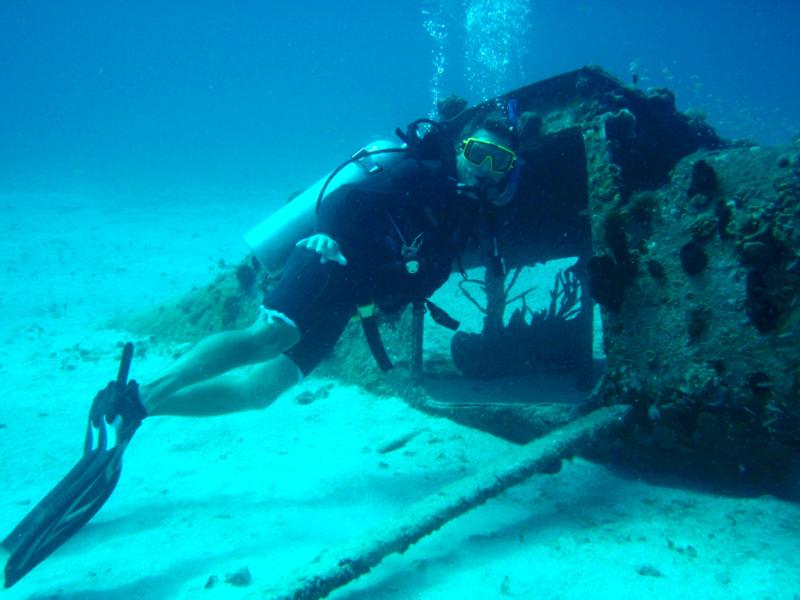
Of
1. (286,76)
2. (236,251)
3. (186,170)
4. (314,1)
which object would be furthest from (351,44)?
→ (236,251)

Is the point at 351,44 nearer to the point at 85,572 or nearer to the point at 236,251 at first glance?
the point at 236,251

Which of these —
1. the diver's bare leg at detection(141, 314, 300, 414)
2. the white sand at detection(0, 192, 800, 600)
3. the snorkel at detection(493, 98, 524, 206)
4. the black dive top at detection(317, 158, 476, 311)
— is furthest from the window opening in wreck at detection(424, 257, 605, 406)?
the diver's bare leg at detection(141, 314, 300, 414)

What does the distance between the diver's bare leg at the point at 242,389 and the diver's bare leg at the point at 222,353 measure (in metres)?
0.11

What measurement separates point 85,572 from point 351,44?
4110 inches

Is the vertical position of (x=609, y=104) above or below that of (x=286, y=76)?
below

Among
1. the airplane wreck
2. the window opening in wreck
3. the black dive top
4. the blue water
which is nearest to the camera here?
the airplane wreck

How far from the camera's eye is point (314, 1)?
295ft

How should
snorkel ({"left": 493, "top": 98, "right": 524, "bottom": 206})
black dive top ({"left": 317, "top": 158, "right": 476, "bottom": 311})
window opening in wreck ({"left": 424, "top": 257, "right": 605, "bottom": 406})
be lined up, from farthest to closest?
window opening in wreck ({"left": 424, "top": 257, "right": 605, "bottom": 406})
snorkel ({"left": 493, "top": 98, "right": 524, "bottom": 206})
black dive top ({"left": 317, "top": 158, "right": 476, "bottom": 311})

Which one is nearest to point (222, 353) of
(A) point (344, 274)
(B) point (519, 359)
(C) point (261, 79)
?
(A) point (344, 274)

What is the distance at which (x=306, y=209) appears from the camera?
Answer: 14.3 feet

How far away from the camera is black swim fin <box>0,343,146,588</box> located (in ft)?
9.10

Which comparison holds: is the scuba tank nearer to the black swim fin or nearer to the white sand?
A: the black swim fin

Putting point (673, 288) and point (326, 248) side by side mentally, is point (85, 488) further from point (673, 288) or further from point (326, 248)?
point (673, 288)

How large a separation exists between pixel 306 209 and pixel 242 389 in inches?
66.6
